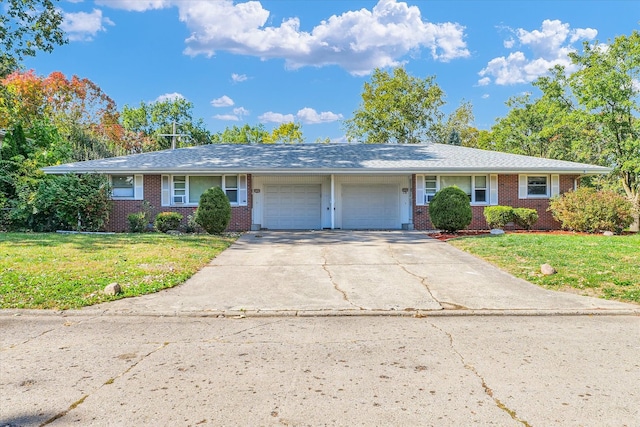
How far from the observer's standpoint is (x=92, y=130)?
37469mm

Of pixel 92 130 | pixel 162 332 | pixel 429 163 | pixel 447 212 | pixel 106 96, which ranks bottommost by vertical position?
pixel 162 332

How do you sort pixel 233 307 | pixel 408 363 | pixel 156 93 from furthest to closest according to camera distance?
pixel 156 93 < pixel 233 307 < pixel 408 363

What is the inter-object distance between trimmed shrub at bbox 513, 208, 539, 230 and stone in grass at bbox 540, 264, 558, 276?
370 inches

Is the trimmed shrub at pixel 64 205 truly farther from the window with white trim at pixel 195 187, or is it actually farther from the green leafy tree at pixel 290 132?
the green leafy tree at pixel 290 132

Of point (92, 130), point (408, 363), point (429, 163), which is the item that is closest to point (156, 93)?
point (92, 130)

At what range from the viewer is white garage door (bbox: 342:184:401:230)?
1936 centimetres

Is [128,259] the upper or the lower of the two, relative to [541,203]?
lower

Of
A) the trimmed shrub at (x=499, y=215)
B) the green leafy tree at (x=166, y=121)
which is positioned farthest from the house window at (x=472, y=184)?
the green leafy tree at (x=166, y=121)

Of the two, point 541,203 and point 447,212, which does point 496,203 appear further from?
point 447,212

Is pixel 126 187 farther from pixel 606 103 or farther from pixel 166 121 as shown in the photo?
pixel 166 121

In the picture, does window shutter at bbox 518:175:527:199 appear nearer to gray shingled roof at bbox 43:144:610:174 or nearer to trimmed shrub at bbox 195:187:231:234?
gray shingled roof at bbox 43:144:610:174

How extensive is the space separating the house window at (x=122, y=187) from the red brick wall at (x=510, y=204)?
473 inches

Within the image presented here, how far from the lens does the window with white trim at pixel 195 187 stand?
1781cm

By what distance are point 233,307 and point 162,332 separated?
1.29 meters
